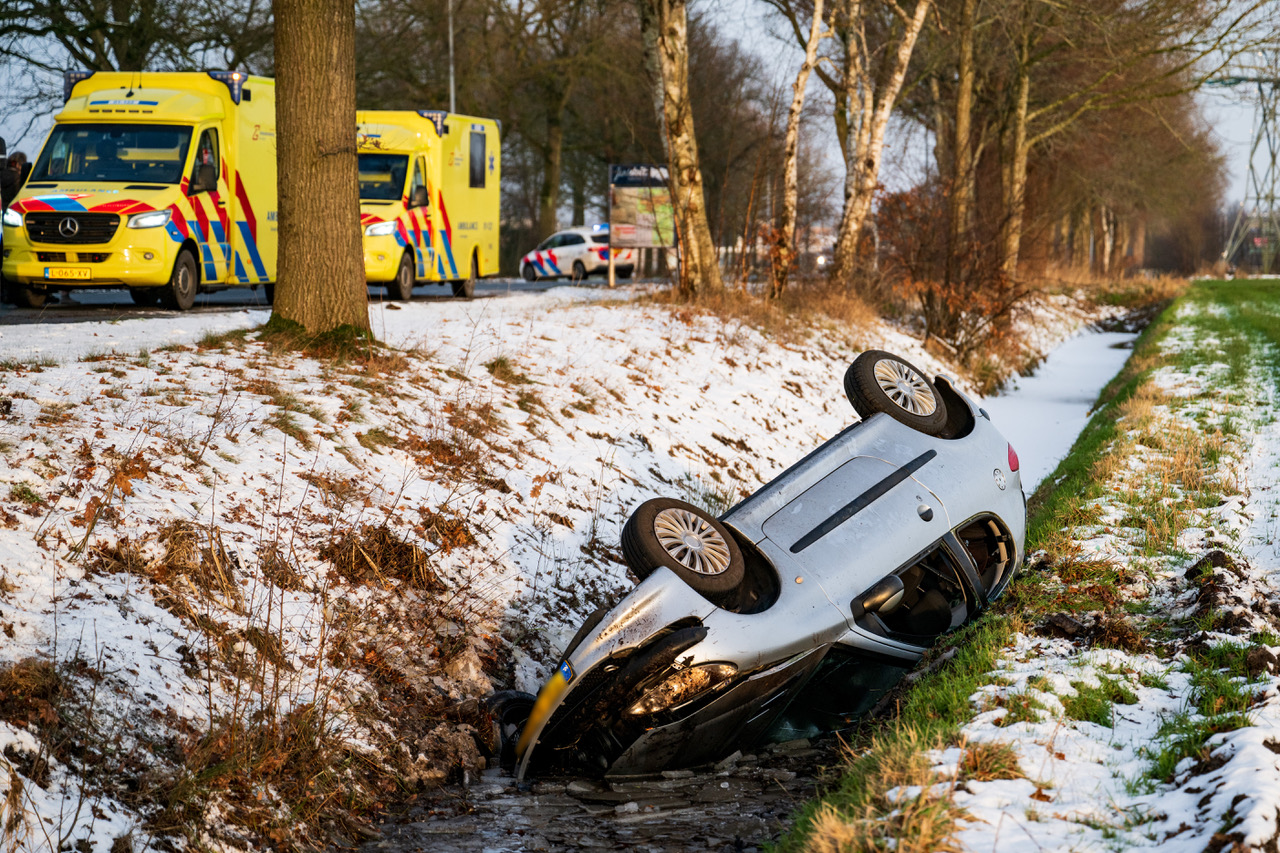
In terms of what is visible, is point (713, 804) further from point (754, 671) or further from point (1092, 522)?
point (1092, 522)

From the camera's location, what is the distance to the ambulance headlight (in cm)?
1441

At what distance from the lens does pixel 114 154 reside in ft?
50.3

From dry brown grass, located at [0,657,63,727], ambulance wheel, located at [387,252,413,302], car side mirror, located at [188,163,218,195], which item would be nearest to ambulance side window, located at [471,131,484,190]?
ambulance wheel, located at [387,252,413,302]

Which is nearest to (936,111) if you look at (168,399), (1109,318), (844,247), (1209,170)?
(1109,318)

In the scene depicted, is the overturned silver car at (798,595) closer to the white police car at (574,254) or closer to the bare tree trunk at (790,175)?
the bare tree trunk at (790,175)

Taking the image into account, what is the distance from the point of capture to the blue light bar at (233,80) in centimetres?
1616

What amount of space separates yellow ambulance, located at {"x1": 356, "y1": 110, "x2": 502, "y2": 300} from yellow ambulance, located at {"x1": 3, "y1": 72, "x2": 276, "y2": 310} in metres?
1.95

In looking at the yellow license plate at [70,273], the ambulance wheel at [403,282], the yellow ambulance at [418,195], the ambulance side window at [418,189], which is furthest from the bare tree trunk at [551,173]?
the yellow license plate at [70,273]

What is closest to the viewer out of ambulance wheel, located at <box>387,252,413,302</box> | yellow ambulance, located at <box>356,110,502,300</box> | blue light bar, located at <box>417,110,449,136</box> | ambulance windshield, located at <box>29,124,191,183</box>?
ambulance windshield, located at <box>29,124,191,183</box>

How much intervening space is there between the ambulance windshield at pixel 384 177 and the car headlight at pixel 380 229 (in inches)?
22.8

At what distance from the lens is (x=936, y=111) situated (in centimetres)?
3138

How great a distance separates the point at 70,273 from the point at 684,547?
40.3 feet

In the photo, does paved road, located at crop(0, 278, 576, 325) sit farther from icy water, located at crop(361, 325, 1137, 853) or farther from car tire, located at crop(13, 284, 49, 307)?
icy water, located at crop(361, 325, 1137, 853)

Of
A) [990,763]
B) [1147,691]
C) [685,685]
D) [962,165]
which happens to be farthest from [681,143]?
[990,763]
